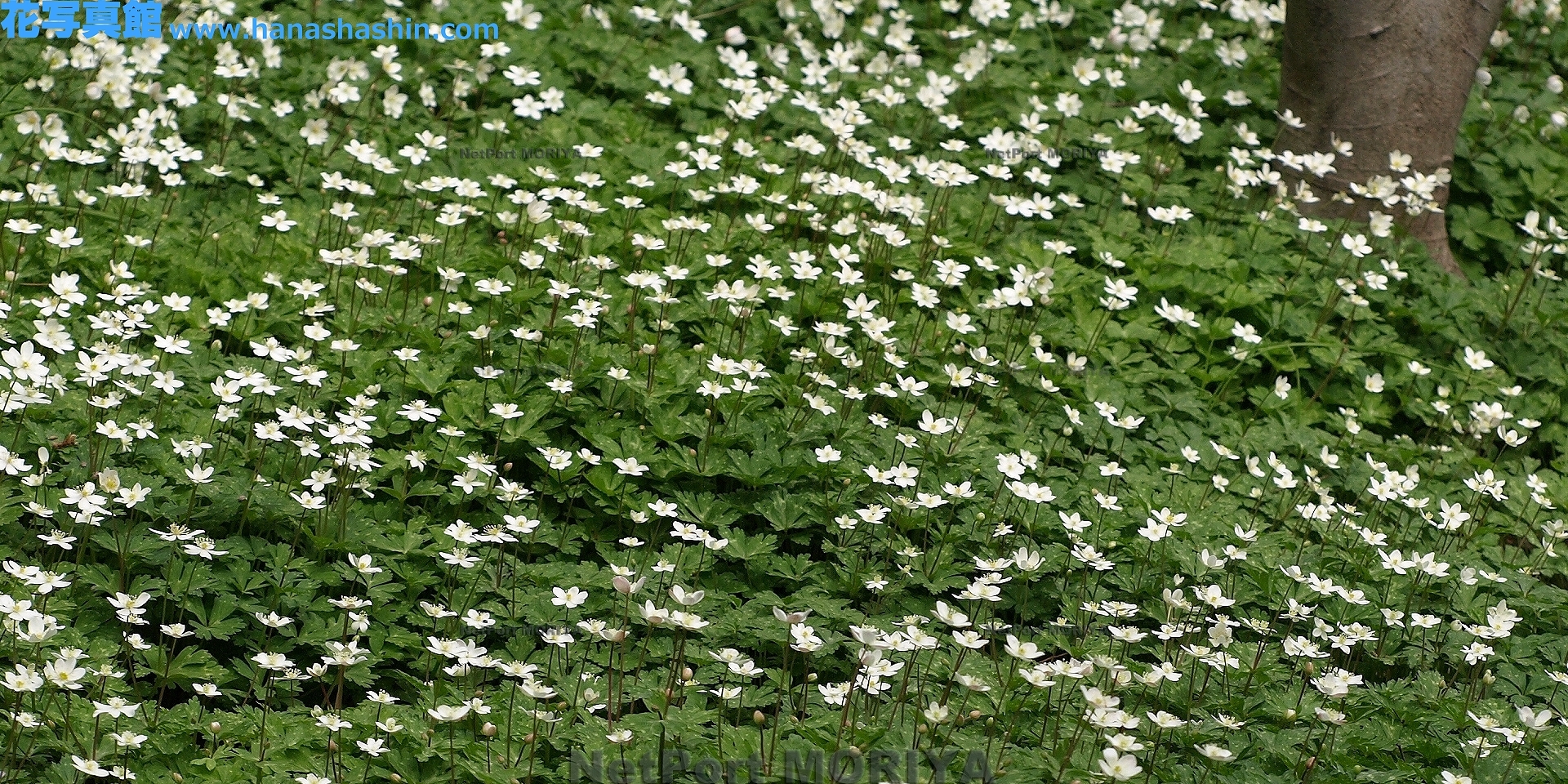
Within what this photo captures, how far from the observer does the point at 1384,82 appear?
6.63 meters

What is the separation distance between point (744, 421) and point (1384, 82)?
397 cm

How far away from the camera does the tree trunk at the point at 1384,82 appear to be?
6574 mm

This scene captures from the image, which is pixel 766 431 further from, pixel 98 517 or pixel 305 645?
pixel 98 517

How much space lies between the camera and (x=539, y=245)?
18.1 feet

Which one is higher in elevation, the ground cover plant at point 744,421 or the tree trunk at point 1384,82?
the tree trunk at point 1384,82

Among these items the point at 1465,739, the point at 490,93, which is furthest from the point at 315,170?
the point at 1465,739

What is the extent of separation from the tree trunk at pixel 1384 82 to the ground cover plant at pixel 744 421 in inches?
8.1

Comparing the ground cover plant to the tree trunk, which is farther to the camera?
the tree trunk

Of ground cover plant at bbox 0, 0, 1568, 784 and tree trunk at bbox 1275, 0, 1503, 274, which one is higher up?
tree trunk at bbox 1275, 0, 1503, 274

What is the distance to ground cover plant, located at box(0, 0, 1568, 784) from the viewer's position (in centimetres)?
350

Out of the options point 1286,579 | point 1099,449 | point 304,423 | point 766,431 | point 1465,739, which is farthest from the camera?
point 1099,449

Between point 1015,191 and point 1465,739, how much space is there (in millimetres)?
3595

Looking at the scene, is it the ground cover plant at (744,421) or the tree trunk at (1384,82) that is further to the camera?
the tree trunk at (1384,82)

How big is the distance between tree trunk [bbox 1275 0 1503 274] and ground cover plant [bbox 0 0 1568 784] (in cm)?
21
